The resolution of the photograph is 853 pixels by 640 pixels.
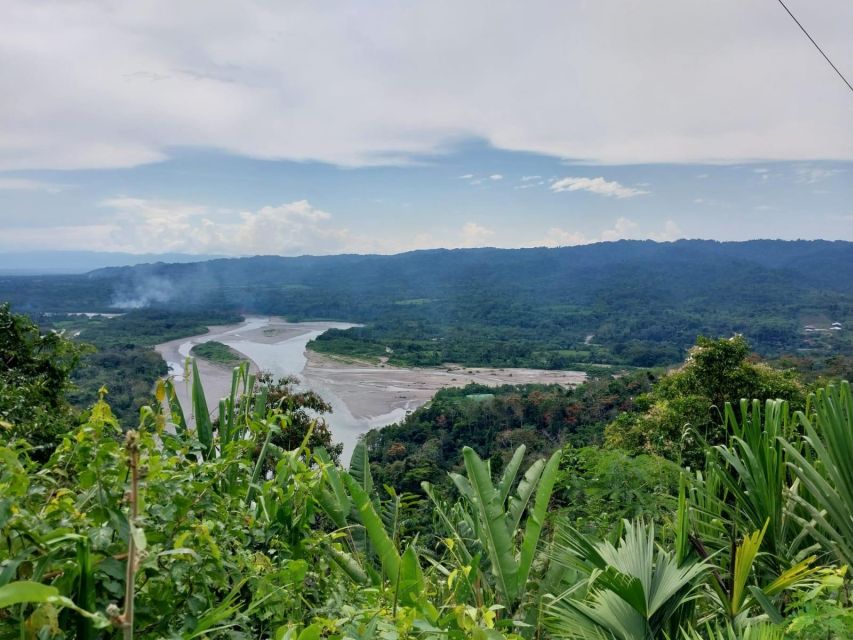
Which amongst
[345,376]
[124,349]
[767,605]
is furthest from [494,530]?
[124,349]

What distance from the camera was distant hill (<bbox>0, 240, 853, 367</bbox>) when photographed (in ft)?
174

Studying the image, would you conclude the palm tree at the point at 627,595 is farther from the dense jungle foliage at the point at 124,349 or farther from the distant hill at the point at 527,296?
the distant hill at the point at 527,296

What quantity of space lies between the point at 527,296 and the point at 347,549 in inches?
3777

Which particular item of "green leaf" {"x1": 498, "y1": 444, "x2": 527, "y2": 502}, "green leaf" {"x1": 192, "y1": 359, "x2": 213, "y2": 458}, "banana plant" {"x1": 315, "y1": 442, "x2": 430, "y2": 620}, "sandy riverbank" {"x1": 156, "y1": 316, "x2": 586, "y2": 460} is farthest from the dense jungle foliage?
"sandy riverbank" {"x1": 156, "y1": 316, "x2": 586, "y2": 460}

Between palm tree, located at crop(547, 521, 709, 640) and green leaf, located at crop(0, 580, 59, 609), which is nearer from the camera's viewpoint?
green leaf, located at crop(0, 580, 59, 609)

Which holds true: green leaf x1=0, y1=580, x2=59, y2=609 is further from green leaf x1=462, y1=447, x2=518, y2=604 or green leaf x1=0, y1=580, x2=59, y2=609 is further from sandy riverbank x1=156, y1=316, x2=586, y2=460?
sandy riverbank x1=156, y1=316, x2=586, y2=460

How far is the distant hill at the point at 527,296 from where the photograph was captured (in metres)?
53.0

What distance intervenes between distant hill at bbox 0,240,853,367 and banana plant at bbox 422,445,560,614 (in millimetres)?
42129

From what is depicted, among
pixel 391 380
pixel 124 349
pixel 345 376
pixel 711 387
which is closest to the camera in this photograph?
pixel 711 387

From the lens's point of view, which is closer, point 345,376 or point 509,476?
point 509,476

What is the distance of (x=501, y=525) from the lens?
1582 millimetres

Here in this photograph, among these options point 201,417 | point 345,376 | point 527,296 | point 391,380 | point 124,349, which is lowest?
point 391,380

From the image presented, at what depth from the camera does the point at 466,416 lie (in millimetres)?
22391

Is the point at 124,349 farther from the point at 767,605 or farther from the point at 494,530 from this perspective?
the point at 767,605
